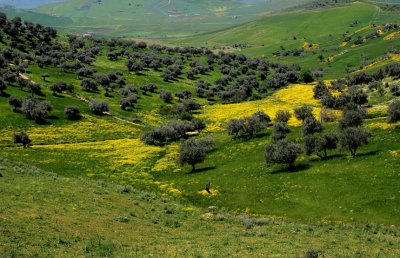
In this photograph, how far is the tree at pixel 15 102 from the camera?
423 ft

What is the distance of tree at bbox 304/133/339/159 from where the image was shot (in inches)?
2867

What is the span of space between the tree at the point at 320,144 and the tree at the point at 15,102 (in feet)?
301

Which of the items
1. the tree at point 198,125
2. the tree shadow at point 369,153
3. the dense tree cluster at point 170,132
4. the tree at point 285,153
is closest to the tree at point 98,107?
the dense tree cluster at point 170,132

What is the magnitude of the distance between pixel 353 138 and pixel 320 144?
5.40 metres

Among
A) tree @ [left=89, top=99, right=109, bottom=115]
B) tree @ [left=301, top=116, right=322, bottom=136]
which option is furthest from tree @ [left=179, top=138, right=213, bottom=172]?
tree @ [left=89, top=99, right=109, bottom=115]

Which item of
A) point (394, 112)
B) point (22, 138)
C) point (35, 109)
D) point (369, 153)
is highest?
point (394, 112)

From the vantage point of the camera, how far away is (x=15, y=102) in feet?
424

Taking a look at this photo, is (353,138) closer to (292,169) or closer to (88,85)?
(292,169)

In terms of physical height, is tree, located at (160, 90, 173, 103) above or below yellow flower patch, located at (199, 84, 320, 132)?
above

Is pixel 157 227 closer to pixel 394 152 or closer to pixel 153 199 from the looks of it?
pixel 153 199

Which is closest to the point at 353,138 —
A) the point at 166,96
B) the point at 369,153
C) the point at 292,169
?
the point at 369,153

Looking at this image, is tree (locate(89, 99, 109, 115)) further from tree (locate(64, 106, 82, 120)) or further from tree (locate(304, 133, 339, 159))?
tree (locate(304, 133, 339, 159))

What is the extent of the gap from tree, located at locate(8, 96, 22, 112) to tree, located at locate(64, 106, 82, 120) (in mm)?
13427

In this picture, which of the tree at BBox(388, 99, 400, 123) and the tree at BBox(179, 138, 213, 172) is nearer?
the tree at BBox(179, 138, 213, 172)
